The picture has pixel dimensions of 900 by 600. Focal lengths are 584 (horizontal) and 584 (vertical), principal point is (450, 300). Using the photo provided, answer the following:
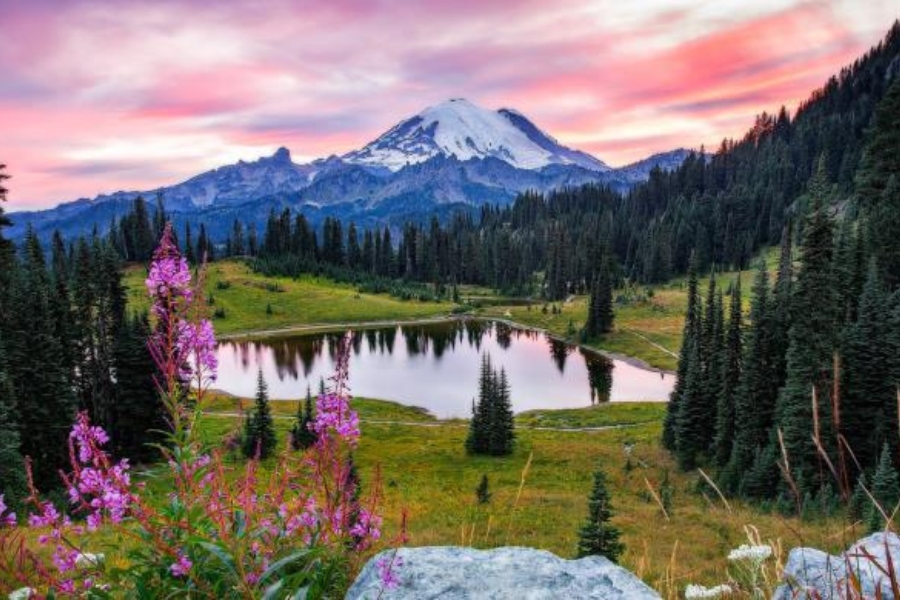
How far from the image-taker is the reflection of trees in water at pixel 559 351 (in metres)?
102

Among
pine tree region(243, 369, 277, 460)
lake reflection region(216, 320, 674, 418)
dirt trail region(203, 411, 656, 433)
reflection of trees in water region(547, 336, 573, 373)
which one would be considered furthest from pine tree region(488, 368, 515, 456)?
reflection of trees in water region(547, 336, 573, 373)

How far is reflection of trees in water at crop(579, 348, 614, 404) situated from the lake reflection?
0.14 m

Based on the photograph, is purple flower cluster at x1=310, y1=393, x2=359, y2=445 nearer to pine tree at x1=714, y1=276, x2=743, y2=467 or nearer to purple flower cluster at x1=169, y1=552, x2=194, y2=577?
purple flower cluster at x1=169, y1=552, x2=194, y2=577

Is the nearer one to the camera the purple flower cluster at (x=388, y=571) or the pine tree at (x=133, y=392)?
the purple flower cluster at (x=388, y=571)

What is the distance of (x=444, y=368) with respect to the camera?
10050 centimetres

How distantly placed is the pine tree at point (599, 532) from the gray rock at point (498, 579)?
9.97m

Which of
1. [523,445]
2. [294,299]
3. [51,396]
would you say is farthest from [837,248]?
Answer: [294,299]

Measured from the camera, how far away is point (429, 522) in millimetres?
23297

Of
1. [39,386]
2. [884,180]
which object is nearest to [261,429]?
[39,386]

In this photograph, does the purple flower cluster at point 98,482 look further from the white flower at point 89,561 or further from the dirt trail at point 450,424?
the dirt trail at point 450,424

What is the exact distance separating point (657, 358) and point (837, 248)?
57.2 metres

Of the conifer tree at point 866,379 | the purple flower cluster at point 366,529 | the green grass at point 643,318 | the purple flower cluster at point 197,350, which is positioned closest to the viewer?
the purple flower cluster at point 197,350

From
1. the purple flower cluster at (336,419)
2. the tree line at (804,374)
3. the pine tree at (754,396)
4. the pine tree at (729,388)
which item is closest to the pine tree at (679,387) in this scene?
the tree line at (804,374)

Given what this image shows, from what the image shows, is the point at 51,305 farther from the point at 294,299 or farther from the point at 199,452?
the point at 294,299
